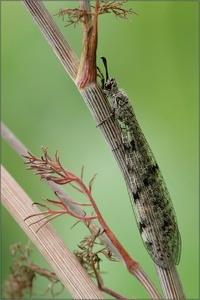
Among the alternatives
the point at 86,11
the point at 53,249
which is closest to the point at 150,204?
the point at 53,249

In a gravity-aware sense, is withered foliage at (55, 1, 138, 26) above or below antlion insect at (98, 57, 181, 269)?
above

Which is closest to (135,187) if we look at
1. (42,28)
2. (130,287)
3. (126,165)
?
(126,165)

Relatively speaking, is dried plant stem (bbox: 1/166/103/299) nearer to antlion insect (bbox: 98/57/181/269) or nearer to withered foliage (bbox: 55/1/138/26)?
antlion insect (bbox: 98/57/181/269)

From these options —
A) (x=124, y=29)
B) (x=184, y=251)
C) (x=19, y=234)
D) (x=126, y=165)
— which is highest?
(x=124, y=29)

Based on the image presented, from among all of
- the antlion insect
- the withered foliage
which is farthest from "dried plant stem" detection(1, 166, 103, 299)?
the withered foliage

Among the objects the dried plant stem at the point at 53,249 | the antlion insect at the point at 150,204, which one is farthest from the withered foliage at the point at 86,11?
the dried plant stem at the point at 53,249

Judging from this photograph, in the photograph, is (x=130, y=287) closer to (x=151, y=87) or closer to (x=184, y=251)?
(x=184, y=251)

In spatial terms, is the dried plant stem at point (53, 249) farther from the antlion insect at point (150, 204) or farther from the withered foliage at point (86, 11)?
the withered foliage at point (86, 11)
